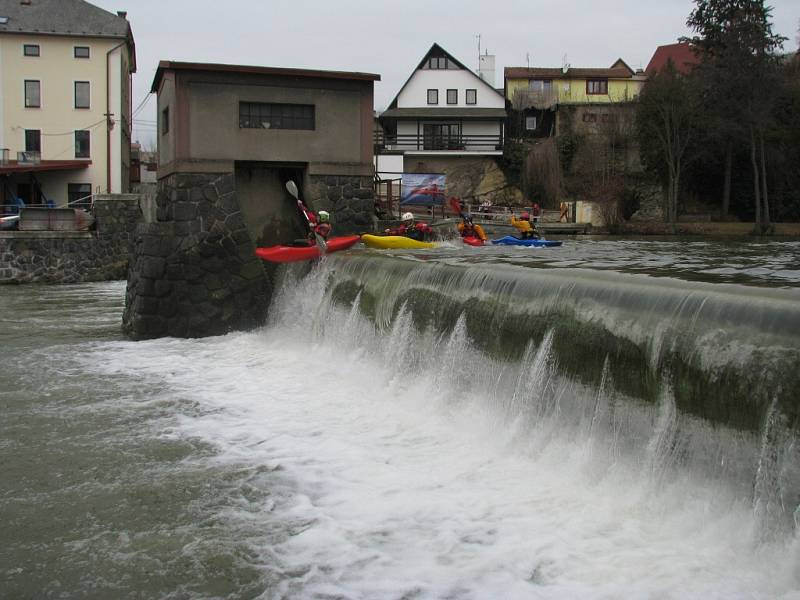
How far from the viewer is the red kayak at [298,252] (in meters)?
14.8

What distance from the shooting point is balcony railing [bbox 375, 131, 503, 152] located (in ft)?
172

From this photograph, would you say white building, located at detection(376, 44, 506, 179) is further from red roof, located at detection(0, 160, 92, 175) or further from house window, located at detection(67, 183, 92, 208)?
red roof, located at detection(0, 160, 92, 175)

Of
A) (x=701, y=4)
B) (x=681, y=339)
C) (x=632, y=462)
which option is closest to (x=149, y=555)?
(x=632, y=462)

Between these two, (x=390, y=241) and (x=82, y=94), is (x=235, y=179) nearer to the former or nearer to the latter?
(x=390, y=241)

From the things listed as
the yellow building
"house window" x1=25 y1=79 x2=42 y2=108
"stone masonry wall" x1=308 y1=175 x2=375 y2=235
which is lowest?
"stone masonry wall" x1=308 y1=175 x2=375 y2=235

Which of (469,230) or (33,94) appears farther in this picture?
(33,94)

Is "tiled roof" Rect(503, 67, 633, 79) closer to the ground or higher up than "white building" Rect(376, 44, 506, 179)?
higher up

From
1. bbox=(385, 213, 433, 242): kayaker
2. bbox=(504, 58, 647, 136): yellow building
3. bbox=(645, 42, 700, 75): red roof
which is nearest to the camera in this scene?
bbox=(385, 213, 433, 242): kayaker

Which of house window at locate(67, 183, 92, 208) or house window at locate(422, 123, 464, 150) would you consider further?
house window at locate(422, 123, 464, 150)

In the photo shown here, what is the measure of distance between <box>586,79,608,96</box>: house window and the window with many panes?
35.2m

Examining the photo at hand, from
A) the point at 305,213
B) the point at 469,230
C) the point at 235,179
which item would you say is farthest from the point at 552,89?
the point at 305,213

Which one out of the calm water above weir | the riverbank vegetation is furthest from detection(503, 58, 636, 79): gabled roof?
the calm water above weir

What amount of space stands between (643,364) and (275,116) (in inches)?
464

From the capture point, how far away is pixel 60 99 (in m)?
44.7
